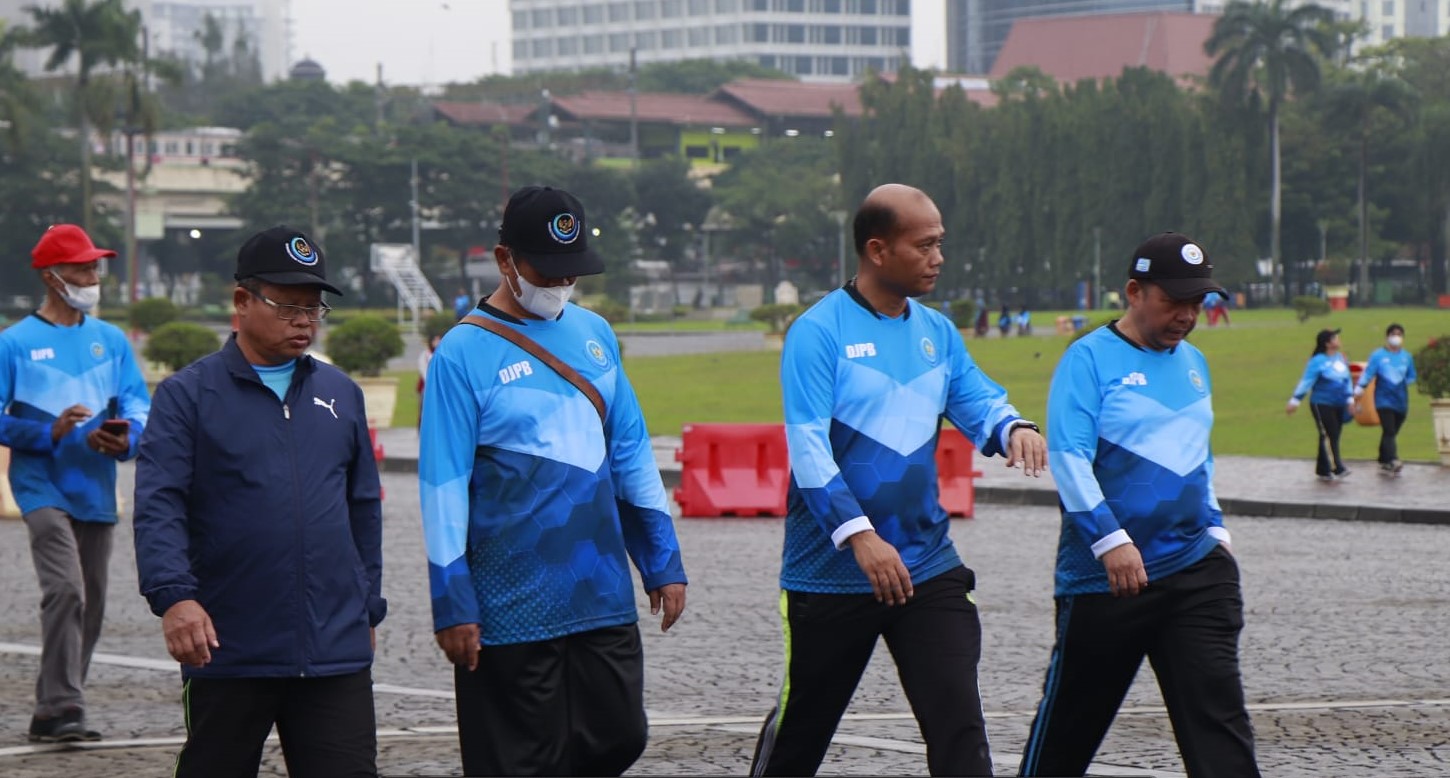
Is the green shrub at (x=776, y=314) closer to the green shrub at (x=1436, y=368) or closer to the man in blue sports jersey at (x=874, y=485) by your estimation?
the green shrub at (x=1436, y=368)

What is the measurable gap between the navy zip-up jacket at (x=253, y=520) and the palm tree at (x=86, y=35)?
224 feet

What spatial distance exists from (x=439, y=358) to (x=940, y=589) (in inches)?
54.6

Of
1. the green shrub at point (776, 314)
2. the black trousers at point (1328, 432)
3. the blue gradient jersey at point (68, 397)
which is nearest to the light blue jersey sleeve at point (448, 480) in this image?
the blue gradient jersey at point (68, 397)

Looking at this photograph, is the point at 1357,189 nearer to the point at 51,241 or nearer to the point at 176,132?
the point at 176,132

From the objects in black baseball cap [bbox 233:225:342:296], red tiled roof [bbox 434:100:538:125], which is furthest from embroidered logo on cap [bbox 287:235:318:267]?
red tiled roof [bbox 434:100:538:125]

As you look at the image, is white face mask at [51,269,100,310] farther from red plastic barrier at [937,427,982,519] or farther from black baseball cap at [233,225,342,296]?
red plastic barrier at [937,427,982,519]

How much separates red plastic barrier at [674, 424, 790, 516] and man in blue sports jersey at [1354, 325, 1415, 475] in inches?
260

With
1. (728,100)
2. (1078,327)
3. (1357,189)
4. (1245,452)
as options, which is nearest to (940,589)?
(1245,452)

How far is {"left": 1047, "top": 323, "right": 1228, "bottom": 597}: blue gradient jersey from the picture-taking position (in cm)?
570

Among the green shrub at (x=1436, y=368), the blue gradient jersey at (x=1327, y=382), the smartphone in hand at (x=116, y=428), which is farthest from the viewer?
the green shrub at (x=1436, y=368)

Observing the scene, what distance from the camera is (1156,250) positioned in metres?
5.89

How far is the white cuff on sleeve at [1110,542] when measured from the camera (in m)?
5.53

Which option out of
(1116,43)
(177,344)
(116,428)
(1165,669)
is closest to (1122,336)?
(1165,669)

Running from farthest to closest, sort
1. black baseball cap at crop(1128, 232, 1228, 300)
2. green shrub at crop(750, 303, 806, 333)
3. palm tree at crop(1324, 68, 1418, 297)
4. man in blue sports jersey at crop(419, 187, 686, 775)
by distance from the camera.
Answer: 1. palm tree at crop(1324, 68, 1418, 297)
2. green shrub at crop(750, 303, 806, 333)
3. black baseball cap at crop(1128, 232, 1228, 300)
4. man in blue sports jersey at crop(419, 187, 686, 775)
